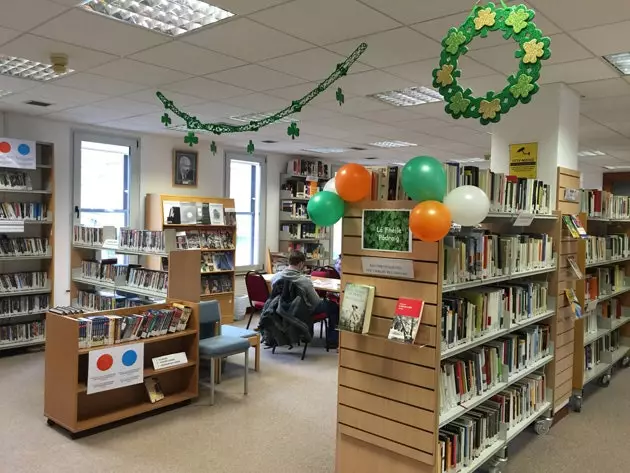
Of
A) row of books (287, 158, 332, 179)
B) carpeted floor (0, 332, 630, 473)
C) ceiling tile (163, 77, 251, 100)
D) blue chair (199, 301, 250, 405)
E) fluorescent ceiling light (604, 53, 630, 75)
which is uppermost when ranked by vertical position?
fluorescent ceiling light (604, 53, 630, 75)

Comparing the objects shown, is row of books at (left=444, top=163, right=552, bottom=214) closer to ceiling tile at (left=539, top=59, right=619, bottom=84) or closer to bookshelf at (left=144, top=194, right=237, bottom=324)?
ceiling tile at (left=539, top=59, right=619, bottom=84)

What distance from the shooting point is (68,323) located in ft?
12.9

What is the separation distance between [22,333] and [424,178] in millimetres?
5569

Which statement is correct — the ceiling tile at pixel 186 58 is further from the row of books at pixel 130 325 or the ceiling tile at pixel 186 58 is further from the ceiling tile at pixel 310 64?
the row of books at pixel 130 325

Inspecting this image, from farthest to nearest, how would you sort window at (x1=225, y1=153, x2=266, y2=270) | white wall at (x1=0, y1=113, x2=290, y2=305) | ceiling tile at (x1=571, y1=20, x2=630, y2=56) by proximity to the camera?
1. window at (x1=225, y1=153, x2=266, y2=270)
2. white wall at (x1=0, y1=113, x2=290, y2=305)
3. ceiling tile at (x1=571, y1=20, x2=630, y2=56)

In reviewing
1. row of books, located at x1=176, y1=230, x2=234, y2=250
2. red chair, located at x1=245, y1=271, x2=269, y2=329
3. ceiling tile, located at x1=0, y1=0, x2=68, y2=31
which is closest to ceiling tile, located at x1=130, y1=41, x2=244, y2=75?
ceiling tile, located at x1=0, y1=0, x2=68, y2=31

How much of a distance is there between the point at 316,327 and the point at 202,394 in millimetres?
3235

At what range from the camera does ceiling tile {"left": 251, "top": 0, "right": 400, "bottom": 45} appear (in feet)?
9.93

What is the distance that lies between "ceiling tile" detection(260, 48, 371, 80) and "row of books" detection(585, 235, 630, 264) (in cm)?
279

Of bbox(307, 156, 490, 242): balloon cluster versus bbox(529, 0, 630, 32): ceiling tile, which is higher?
bbox(529, 0, 630, 32): ceiling tile

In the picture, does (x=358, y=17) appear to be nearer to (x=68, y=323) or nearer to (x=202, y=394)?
(x=68, y=323)

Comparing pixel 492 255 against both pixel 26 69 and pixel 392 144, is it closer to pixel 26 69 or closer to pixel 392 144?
pixel 26 69

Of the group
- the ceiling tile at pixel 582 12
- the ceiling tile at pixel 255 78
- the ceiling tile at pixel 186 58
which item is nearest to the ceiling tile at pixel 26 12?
the ceiling tile at pixel 186 58

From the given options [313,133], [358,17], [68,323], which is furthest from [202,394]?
[313,133]
